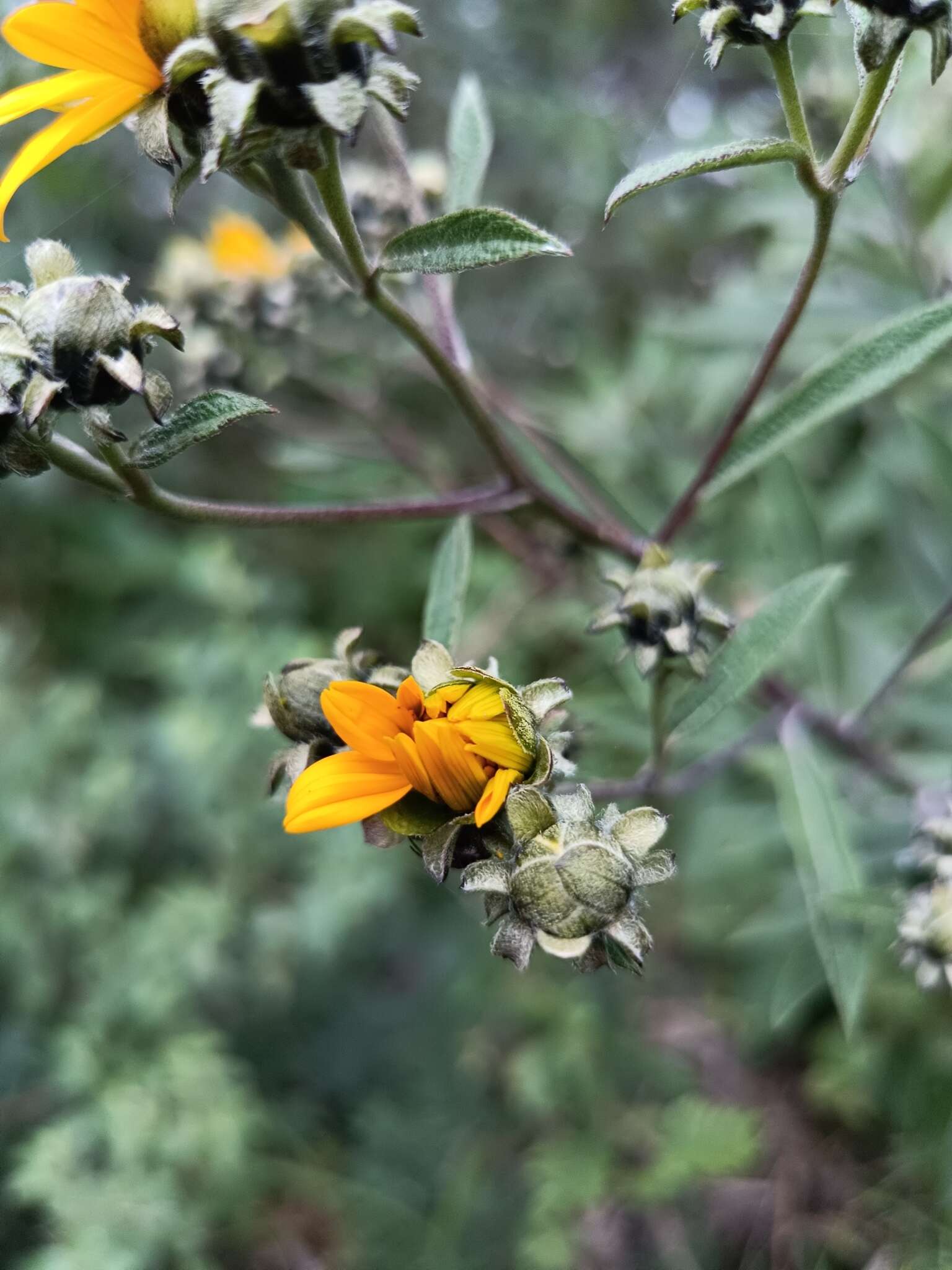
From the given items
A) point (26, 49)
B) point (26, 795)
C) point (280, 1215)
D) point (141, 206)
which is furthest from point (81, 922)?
point (141, 206)

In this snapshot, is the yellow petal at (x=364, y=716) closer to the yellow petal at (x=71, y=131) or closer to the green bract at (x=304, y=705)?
the green bract at (x=304, y=705)

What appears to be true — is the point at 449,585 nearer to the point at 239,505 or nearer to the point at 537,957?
the point at 239,505

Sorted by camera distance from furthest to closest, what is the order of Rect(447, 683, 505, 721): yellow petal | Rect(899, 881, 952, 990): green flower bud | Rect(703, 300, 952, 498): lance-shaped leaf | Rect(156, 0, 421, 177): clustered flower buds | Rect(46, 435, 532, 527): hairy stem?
Rect(899, 881, 952, 990): green flower bud, Rect(703, 300, 952, 498): lance-shaped leaf, Rect(46, 435, 532, 527): hairy stem, Rect(447, 683, 505, 721): yellow petal, Rect(156, 0, 421, 177): clustered flower buds

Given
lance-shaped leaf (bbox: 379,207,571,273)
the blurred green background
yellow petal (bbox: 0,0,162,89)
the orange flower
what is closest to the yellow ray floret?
yellow petal (bbox: 0,0,162,89)

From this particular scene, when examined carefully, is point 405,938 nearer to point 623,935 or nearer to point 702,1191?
point 702,1191

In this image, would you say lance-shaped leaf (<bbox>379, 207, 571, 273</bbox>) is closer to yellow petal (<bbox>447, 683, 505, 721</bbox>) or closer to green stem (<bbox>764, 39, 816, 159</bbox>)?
green stem (<bbox>764, 39, 816, 159</bbox>)

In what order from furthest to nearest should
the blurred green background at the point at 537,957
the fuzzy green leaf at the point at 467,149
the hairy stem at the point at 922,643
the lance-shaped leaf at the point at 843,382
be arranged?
the blurred green background at the point at 537,957 < the hairy stem at the point at 922,643 < the fuzzy green leaf at the point at 467,149 < the lance-shaped leaf at the point at 843,382

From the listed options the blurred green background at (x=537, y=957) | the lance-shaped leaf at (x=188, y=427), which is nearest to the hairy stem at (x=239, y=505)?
the lance-shaped leaf at (x=188, y=427)
